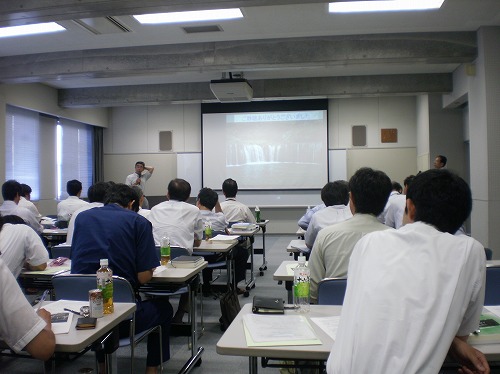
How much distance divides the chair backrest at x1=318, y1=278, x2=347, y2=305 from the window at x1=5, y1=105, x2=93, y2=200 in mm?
7490

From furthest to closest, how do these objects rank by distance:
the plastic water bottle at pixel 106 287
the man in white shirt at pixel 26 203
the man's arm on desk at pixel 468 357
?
the man in white shirt at pixel 26 203 < the plastic water bottle at pixel 106 287 < the man's arm on desk at pixel 468 357

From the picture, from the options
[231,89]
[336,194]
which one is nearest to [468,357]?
[336,194]

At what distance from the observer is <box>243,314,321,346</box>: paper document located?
1.54 metres

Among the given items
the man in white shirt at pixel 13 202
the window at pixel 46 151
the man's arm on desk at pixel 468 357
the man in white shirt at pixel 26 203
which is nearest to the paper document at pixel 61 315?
the man's arm on desk at pixel 468 357

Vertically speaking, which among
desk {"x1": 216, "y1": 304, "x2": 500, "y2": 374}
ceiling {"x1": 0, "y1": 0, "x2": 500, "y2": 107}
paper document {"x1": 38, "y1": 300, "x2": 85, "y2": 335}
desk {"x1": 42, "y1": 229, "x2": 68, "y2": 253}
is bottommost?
desk {"x1": 42, "y1": 229, "x2": 68, "y2": 253}

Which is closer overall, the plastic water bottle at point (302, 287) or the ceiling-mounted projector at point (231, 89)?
the plastic water bottle at point (302, 287)

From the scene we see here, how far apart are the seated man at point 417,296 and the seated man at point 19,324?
39.1 inches

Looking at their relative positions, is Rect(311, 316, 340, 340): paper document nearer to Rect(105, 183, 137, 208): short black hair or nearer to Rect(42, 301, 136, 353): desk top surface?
Rect(42, 301, 136, 353): desk top surface

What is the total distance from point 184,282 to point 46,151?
7363 millimetres

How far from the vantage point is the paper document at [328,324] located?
5.38ft

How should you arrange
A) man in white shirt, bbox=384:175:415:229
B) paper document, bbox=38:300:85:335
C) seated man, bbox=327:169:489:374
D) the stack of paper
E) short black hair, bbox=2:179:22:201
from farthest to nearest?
short black hair, bbox=2:179:22:201 < man in white shirt, bbox=384:175:415:229 < the stack of paper < paper document, bbox=38:300:85:335 < seated man, bbox=327:169:489:374

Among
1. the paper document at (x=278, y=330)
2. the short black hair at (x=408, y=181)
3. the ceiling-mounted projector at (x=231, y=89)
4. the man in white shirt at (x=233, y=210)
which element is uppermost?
the ceiling-mounted projector at (x=231, y=89)

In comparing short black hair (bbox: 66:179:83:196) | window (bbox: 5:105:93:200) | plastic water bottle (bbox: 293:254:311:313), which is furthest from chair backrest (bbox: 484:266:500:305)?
window (bbox: 5:105:93:200)

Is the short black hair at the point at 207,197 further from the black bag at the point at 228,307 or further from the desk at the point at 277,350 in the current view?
the desk at the point at 277,350
